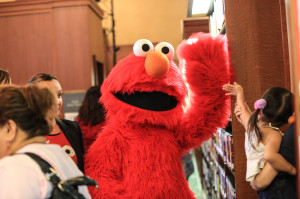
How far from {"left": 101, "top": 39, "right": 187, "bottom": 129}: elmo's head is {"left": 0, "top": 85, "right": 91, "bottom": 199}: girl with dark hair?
0.65 metres

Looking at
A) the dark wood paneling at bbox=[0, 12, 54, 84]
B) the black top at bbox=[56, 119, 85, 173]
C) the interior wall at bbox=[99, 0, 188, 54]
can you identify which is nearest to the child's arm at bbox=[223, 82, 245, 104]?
the black top at bbox=[56, 119, 85, 173]

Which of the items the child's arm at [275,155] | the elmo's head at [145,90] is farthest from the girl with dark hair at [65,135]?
the child's arm at [275,155]

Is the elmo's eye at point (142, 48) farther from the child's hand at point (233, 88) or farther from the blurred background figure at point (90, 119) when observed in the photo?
the blurred background figure at point (90, 119)

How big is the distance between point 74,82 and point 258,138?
142 inches

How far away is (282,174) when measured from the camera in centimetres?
126

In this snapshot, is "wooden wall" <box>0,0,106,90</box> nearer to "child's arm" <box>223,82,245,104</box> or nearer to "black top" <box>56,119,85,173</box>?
"black top" <box>56,119,85,173</box>

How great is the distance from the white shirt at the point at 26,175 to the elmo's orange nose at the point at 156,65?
77cm

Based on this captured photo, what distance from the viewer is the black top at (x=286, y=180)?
3.89 ft

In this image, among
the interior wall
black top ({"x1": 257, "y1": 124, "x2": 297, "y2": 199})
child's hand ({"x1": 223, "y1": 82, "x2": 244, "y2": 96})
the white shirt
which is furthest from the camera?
the interior wall

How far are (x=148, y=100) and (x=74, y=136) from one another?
440 mm

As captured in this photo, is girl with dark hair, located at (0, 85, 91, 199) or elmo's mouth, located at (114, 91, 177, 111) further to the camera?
elmo's mouth, located at (114, 91, 177, 111)

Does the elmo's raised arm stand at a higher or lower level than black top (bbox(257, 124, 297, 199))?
higher

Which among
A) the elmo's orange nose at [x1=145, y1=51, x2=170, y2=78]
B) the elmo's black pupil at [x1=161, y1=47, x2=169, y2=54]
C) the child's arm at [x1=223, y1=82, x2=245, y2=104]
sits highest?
the elmo's black pupil at [x1=161, y1=47, x2=169, y2=54]

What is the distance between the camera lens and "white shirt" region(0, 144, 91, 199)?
33.2 inches
